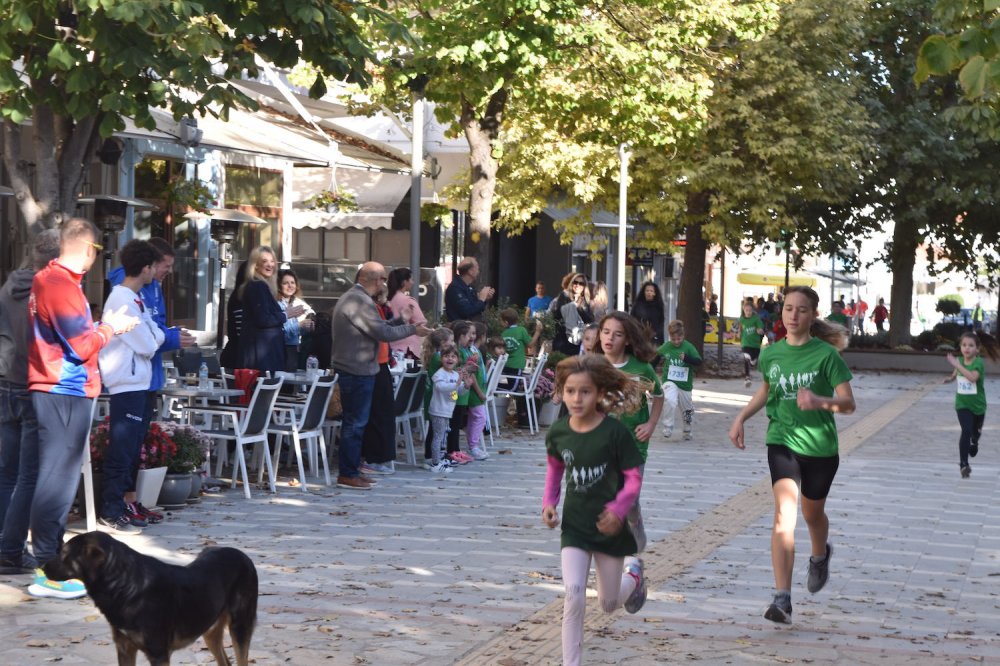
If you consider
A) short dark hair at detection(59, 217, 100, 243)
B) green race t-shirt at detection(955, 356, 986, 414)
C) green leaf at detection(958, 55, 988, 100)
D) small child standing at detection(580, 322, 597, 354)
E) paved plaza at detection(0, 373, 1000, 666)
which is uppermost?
green leaf at detection(958, 55, 988, 100)

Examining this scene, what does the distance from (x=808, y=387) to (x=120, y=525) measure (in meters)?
4.65

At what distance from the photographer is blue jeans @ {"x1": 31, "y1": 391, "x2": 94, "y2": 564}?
766cm

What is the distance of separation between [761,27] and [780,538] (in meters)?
21.0

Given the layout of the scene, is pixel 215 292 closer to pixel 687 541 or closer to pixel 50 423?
pixel 687 541

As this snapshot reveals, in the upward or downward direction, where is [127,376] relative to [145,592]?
upward

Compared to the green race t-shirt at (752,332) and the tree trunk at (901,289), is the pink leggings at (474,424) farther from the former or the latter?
the tree trunk at (901,289)

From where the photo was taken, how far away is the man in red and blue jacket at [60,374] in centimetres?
759

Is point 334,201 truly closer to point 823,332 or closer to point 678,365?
point 678,365

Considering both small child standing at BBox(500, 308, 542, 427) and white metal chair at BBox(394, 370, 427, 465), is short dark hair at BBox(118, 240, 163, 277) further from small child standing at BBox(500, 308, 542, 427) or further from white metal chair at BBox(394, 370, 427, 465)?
small child standing at BBox(500, 308, 542, 427)

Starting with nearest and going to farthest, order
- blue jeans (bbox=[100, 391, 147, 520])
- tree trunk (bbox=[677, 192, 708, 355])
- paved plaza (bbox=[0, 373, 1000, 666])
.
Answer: paved plaza (bbox=[0, 373, 1000, 666]) < blue jeans (bbox=[100, 391, 147, 520]) < tree trunk (bbox=[677, 192, 708, 355])

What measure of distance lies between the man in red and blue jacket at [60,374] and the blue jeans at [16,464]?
133mm

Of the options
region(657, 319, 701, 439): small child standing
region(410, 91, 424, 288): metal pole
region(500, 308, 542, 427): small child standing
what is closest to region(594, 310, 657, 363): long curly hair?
region(410, 91, 424, 288): metal pole

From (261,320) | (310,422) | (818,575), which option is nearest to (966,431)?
(310,422)

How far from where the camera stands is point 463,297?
16.8 meters
